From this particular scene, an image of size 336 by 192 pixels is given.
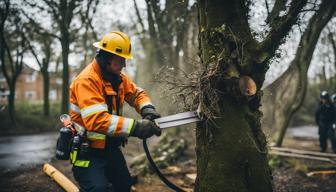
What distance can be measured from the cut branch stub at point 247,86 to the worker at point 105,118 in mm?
1035

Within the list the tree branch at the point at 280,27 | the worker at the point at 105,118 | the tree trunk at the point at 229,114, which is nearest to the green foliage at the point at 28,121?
the worker at the point at 105,118

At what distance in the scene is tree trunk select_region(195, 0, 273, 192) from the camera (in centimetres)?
333

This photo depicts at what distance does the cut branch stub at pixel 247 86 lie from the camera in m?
3.31

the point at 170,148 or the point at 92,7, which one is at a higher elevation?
the point at 92,7

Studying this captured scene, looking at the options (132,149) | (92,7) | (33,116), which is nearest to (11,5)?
(92,7)

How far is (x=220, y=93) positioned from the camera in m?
3.37

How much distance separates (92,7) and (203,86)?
1263cm

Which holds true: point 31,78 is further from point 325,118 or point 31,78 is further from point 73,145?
point 73,145

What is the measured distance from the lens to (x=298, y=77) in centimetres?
846

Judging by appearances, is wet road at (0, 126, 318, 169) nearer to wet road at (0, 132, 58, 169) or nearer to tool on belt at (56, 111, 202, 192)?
wet road at (0, 132, 58, 169)

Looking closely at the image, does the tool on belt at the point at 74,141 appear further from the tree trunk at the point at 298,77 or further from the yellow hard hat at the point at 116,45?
the tree trunk at the point at 298,77

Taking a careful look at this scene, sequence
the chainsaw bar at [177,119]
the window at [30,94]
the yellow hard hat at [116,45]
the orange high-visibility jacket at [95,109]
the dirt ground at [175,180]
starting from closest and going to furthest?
the orange high-visibility jacket at [95,109], the yellow hard hat at [116,45], the chainsaw bar at [177,119], the dirt ground at [175,180], the window at [30,94]

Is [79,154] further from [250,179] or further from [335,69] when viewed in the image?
[335,69]

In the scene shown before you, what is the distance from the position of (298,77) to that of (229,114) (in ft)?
19.6
